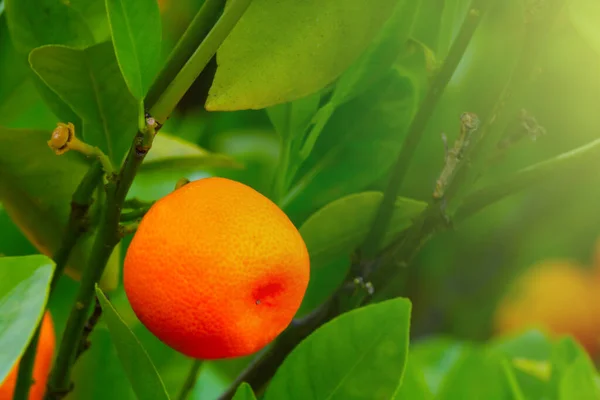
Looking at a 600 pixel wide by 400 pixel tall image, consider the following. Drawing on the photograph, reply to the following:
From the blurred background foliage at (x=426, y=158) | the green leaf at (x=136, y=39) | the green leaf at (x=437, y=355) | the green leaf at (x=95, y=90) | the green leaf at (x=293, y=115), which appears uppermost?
the green leaf at (x=136, y=39)

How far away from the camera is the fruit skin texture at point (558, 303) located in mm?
1140

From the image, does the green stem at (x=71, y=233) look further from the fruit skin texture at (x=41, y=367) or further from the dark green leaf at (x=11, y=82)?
the dark green leaf at (x=11, y=82)

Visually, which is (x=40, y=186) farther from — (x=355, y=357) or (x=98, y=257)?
(x=355, y=357)

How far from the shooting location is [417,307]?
3.62 ft

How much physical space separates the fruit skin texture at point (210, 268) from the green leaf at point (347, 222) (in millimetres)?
67

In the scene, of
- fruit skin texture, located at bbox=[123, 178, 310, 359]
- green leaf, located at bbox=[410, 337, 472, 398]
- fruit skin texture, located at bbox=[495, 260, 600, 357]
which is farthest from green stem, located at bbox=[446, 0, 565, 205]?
fruit skin texture, located at bbox=[495, 260, 600, 357]

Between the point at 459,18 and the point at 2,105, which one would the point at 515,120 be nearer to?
the point at 459,18

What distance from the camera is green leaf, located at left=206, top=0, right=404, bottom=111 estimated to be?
0.34 metres

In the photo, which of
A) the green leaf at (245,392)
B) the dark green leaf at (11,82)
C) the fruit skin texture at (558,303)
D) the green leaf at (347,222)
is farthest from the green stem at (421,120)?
the fruit skin texture at (558,303)

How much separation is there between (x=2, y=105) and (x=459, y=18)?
0.29 metres

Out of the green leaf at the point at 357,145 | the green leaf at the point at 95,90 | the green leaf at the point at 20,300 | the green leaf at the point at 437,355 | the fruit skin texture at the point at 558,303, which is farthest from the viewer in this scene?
the fruit skin texture at the point at 558,303

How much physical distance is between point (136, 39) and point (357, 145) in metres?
0.19

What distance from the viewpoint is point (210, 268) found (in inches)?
14.0

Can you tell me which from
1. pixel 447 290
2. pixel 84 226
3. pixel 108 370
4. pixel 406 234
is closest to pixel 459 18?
pixel 406 234
